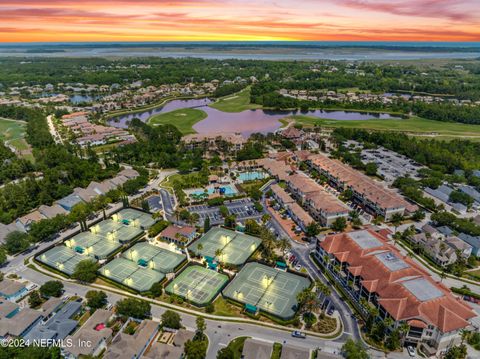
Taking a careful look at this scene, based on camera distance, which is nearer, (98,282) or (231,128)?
(98,282)

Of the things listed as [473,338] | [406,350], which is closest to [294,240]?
[406,350]

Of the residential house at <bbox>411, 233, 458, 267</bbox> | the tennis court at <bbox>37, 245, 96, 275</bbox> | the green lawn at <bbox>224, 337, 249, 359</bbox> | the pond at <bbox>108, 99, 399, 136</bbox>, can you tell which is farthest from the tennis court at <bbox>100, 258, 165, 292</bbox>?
the pond at <bbox>108, 99, 399, 136</bbox>

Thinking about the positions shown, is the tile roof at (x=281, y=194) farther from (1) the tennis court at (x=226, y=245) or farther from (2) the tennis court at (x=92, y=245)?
(2) the tennis court at (x=92, y=245)

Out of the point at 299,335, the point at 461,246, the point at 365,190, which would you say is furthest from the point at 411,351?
the point at 365,190

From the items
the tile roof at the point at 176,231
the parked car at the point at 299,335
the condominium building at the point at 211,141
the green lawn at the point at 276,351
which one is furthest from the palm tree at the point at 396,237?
the condominium building at the point at 211,141

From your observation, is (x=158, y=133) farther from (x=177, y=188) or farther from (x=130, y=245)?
(x=130, y=245)

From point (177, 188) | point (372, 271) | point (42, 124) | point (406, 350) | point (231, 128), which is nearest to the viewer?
point (406, 350)

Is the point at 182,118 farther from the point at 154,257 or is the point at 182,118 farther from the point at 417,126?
the point at 417,126
